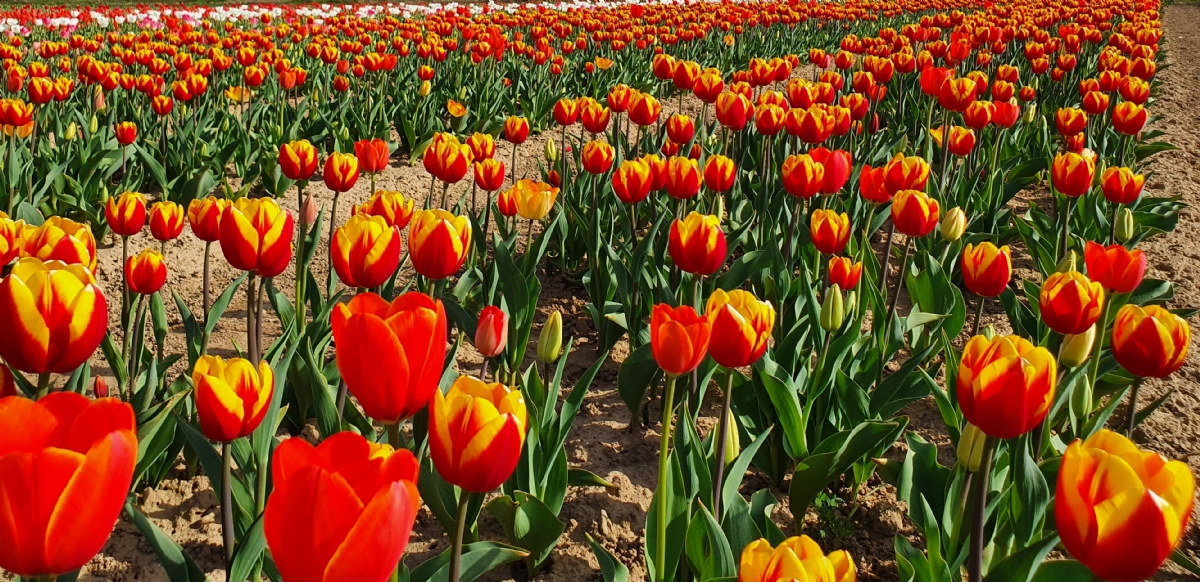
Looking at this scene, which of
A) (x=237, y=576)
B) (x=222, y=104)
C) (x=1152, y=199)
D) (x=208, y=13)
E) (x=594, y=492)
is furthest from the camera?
(x=208, y=13)

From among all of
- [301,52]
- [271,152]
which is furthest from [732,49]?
[271,152]

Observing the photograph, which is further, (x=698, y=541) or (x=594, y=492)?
(x=594, y=492)

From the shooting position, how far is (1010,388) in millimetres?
1316

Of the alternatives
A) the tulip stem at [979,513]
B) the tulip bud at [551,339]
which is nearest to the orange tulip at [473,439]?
the tulip stem at [979,513]

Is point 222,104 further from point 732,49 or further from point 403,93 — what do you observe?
point 732,49

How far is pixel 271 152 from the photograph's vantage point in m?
5.47

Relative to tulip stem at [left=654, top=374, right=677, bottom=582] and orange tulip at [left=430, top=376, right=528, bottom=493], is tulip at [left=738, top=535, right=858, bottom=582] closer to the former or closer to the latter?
orange tulip at [left=430, top=376, right=528, bottom=493]

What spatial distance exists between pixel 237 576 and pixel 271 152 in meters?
4.48

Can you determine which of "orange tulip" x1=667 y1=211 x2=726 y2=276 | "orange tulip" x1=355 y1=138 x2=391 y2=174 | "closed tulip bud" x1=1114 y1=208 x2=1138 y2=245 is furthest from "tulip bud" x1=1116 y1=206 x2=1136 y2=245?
"orange tulip" x1=355 y1=138 x2=391 y2=174

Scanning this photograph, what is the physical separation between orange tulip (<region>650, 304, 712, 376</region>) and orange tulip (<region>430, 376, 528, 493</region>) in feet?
1.39

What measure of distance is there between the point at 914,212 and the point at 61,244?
90.1 inches

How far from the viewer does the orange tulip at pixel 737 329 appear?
1.62 m

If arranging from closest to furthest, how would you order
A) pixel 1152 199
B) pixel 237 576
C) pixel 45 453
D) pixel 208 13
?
pixel 45 453 → pixel 237 576 → pixel 1152 199 → pixel 208 13

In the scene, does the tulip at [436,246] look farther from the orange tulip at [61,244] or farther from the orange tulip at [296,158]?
the orange tulip at [296,158]
